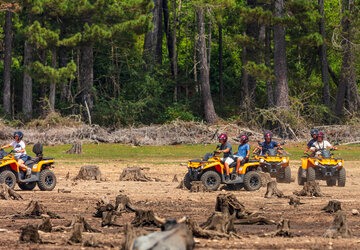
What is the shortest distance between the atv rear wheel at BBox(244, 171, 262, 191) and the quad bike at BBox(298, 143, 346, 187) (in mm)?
2165

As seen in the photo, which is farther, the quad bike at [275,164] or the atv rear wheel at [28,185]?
the quad bike at [275,164]

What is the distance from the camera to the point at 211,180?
18.4 meters

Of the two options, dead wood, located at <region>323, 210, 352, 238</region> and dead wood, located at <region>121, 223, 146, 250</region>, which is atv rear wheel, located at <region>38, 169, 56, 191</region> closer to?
dead wood, located at <region>323, 210, 352, 238</region>

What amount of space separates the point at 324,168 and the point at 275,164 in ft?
5.56

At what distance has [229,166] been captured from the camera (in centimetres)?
1864

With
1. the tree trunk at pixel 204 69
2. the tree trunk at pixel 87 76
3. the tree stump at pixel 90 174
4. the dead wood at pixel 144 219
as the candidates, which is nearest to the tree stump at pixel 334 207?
the dead wood at pixel 144 219

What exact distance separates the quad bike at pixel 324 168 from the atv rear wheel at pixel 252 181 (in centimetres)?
217

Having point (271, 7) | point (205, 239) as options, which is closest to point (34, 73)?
point (271, 7)

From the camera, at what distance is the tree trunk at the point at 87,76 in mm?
41406

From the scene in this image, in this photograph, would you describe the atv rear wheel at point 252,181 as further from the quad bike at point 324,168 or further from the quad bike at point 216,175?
the quad bike at point 324,168

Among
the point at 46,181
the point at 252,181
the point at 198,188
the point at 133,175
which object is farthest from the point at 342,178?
the point at 46,181

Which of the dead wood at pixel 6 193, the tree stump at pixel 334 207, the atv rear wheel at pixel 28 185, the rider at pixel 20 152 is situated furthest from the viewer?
the atv rear wheel at pixel 28 185

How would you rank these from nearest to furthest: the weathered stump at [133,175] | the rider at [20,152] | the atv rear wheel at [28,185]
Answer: the rider at [20,152] → the atv rear wheel at [28,185] → the weathered stump at [133,175]

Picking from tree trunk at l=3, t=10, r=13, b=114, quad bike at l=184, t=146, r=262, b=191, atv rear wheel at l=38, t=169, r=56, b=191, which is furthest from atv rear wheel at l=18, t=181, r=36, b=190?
tree trunk at l=3, t=10, r=13, b=114
